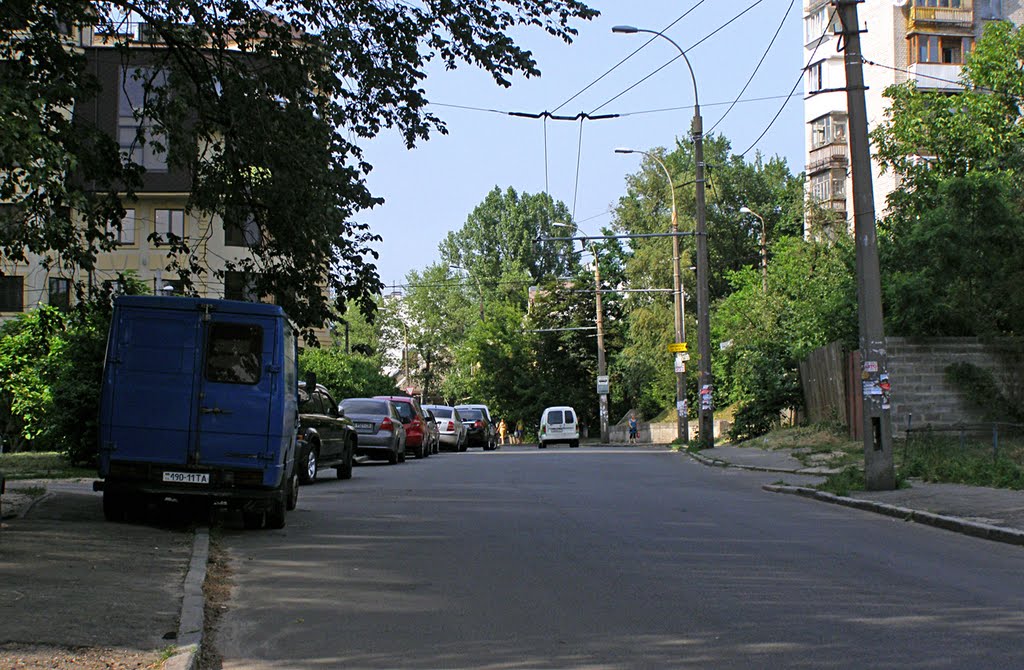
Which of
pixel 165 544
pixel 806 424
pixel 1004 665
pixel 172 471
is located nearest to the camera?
pixel 1004 665

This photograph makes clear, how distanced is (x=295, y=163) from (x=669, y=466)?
15928 mm

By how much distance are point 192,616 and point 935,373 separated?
68.1 feet

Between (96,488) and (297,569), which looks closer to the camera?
(297,569)

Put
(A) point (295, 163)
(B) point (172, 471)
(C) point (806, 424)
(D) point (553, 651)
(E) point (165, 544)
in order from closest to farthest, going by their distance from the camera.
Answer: (D) point (553, 651) → (E) point (165, 544) → (B) point (172, 471) → (A) point (295, 163) → (C) point (806, 424)

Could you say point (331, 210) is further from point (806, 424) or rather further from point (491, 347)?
point (491, 347)

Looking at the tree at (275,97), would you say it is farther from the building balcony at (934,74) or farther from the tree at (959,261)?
the building balcony at (934,74)

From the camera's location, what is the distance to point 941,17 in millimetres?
56469

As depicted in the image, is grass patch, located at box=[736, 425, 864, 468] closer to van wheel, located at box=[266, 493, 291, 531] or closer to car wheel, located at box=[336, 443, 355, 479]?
car wheel, located at box=[336, 443, 355, 479]

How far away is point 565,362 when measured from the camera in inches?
3159

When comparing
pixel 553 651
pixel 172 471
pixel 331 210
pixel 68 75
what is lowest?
pixel 553 651

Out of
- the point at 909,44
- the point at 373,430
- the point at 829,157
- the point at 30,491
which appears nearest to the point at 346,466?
the point at 373,430

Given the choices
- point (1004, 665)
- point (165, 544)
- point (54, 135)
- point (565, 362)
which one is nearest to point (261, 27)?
point (54, 135)

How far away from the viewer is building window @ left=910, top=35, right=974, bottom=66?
184ft

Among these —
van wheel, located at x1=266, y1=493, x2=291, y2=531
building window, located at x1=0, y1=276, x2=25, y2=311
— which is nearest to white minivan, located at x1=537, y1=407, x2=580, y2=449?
building window, located at x1=0, y1=276, x2=25, y2=311
